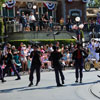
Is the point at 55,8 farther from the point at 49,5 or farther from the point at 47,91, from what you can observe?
the point at 47,91

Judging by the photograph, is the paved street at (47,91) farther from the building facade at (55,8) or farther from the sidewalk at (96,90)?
the building facade at (55,8)

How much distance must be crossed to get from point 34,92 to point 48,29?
684 inches

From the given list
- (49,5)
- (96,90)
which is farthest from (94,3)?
(96,90)

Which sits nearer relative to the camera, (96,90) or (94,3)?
(96,90)

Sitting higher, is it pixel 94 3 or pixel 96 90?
pixel 94 3

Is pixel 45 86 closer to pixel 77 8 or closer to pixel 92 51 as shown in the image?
pixel 92 51

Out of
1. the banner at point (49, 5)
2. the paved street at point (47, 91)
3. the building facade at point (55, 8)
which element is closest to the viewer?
the paved street at point (47, 91)

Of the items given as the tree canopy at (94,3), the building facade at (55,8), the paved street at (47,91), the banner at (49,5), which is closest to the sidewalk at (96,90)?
the paved street at (47,91)

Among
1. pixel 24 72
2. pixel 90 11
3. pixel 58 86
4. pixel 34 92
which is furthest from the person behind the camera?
pixel 90 11

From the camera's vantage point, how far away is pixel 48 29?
28469mm

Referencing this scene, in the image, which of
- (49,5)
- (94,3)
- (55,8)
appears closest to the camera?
(49,5)

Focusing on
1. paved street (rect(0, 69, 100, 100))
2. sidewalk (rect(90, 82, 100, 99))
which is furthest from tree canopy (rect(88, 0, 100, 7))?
sidewalk (rect(90, 82, 100, 99))

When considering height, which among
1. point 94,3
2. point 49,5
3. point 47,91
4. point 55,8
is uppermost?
point 94,3

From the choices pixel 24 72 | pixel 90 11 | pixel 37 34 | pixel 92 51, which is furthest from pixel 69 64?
pixel 90 11
